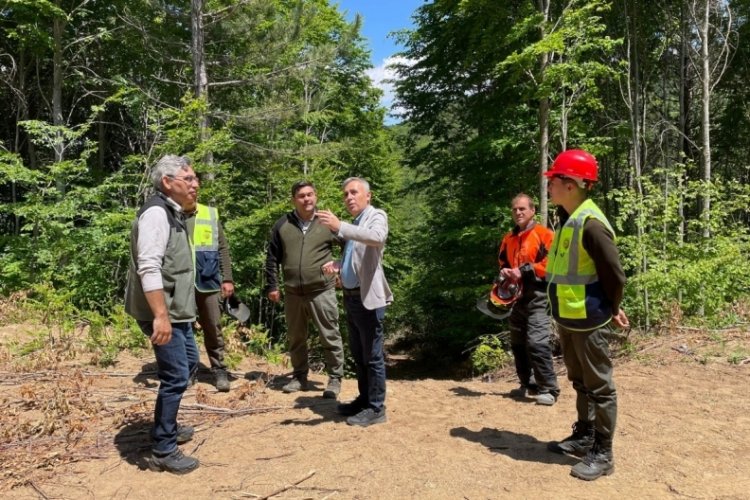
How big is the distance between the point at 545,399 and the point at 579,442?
1155 mm

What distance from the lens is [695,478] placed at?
10.1 ft

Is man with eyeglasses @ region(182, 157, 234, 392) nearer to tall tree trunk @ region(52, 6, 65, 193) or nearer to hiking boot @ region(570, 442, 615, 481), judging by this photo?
hiking boot @ region(570, 442, 615, 481)

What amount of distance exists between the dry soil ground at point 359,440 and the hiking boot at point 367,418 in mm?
64

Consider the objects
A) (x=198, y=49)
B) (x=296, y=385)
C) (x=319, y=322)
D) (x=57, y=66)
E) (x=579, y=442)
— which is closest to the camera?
(x=579, y=442)

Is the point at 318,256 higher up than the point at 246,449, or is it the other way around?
the point at 318,256

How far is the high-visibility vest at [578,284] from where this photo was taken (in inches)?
120

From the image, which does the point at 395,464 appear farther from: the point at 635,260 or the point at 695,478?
the point at 635,260

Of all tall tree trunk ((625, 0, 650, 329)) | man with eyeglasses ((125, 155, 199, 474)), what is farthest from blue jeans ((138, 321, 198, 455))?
tall tree trunk ((625, 0, 650, 329))

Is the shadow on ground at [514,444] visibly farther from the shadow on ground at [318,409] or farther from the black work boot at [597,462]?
the shadow on ground at [318,409]

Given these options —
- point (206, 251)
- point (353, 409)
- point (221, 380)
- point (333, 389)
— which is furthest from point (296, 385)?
point (206, 251)

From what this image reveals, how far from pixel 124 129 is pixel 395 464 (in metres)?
14.7

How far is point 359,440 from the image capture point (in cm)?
373

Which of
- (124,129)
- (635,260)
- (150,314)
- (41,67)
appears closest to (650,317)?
(635,260)

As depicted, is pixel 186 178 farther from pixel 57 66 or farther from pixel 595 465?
pixel 57 66
